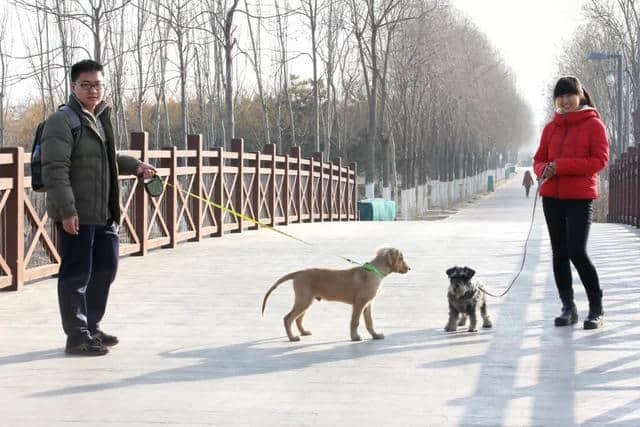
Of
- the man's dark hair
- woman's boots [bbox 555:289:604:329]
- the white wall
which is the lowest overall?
the white wall

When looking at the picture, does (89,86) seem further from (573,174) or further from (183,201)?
(183,201)

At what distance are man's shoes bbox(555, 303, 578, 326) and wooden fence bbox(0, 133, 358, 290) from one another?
4.76 metres

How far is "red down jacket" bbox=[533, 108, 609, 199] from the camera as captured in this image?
23.6ft

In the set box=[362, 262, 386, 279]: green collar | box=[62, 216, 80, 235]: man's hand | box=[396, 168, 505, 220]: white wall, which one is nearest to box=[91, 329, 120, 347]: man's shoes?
box=[62, 216, 80, 235]: man's hand

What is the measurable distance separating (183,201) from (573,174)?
7735 mm

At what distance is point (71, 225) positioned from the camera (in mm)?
6133

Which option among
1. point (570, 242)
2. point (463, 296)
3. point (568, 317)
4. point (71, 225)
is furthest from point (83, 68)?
point (568, 317)

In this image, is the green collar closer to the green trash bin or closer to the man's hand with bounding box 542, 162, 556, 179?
the man's hand with bounding box 542, 162, 556, 179

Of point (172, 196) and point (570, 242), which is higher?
point (172, 196)

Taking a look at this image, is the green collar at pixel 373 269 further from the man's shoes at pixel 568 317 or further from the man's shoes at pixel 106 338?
the man's shoes at pixel 106 338

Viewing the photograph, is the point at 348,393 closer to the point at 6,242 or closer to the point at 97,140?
the point at 97,140

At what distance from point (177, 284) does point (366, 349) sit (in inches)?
157

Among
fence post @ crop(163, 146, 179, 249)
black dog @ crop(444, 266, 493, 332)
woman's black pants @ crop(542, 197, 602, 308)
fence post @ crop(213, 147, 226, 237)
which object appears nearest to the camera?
black dog @ crop(444, 266, 493, 332)

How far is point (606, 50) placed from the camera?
51250 mm
